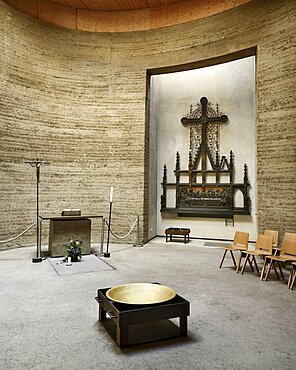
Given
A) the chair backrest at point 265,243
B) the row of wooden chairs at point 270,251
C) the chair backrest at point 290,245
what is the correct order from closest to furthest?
the row of wooden chairs at point 270,251 → the chair backrest at point 290,245 → the chair backrest at point 265,243

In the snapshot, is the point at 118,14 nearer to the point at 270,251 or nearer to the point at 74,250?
the point at 74,250

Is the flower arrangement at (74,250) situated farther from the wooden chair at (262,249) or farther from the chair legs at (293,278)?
the chair legs at (293,278)

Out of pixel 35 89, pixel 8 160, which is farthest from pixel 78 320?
pixel 35 89

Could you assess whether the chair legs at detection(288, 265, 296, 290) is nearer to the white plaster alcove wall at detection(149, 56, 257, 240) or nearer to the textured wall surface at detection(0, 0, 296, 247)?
the textured wall surface at detection(0, 0, 296, 247)

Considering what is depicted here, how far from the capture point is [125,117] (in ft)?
27.8

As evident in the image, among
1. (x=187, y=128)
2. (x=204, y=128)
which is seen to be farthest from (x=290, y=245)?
(x=187, y=128)

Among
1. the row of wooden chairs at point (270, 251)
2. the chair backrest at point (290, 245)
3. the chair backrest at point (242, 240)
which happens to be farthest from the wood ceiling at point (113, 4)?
the chair backrest at point (290, 245)

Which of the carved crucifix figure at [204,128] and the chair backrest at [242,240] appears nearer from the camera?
the chair backrest at [242,240]

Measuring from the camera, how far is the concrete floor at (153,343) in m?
2.54

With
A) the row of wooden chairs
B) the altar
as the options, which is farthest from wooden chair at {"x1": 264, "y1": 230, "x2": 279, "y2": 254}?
the altar

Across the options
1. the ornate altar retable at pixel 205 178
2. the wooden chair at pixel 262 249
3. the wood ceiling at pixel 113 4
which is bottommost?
the wooden chair at pixel 262 249

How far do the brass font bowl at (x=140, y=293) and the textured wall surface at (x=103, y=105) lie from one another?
400cm

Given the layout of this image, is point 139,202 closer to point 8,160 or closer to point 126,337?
point 8,160

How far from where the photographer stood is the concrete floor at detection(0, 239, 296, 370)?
2.54 meters
